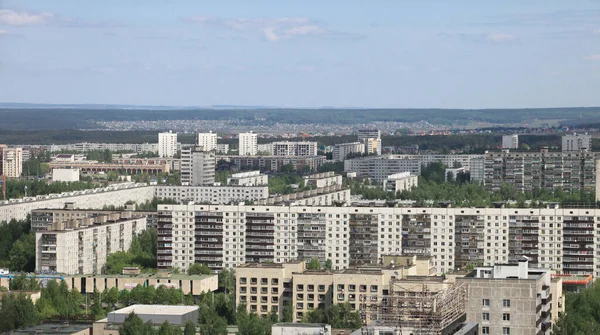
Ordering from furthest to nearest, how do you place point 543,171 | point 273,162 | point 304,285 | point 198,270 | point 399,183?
1. point 273,162
2. point 399,183
3. point 543,171
4. point 198,270
5. point 304,285

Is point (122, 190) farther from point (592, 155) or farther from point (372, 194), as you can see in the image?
point (592, 155)

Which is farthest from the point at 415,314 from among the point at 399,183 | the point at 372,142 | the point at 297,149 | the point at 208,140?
the point at 208,140

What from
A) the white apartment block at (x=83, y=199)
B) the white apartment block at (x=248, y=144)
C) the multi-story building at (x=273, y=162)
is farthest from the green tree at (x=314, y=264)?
the white apartment block at (x=248, y=144)

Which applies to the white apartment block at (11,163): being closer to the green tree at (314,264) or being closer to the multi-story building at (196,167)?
the multi-story building at (196,167)

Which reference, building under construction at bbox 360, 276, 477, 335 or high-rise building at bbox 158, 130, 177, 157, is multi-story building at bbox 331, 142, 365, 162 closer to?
high-rise building at bbox 158, 130, 177, 157

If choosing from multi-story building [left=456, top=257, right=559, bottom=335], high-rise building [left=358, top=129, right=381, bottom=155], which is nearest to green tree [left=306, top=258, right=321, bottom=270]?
multi-story building [left=456, top=257, right=559, bottom=335]

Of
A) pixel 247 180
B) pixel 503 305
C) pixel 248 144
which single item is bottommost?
pixel 503 305

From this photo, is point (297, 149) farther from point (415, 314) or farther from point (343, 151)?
point (415, 314)

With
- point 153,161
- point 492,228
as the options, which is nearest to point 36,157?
point 153,161
